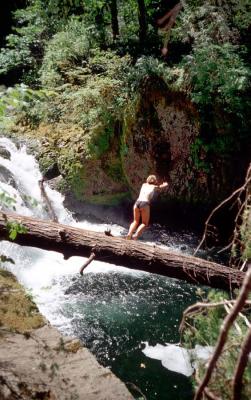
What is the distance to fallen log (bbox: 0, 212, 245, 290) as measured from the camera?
16.8ft

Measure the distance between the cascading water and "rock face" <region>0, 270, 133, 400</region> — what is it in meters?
1.33

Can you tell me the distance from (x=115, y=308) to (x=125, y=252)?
2611mm

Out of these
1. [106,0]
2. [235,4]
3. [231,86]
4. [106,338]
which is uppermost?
[106,0]

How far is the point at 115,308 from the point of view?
7566 mm

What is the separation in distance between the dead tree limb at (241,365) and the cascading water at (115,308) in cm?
368

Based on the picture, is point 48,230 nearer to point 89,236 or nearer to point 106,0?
point 89,236

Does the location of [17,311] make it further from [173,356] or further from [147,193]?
[147,193]

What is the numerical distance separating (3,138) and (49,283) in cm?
556

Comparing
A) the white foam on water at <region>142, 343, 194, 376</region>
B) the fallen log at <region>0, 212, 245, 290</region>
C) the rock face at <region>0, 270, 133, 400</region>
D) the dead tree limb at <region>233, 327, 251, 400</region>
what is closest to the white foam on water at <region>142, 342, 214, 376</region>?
the white foam on water at <region>142, 343, 194, 376</region>

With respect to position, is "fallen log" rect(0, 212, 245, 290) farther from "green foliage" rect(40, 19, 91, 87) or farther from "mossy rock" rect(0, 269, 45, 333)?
"green foliage" rect(40, 19, 91, 87)

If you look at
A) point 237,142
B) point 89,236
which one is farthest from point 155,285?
point 237,142

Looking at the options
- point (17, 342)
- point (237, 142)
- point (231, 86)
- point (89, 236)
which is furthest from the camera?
point (237, 142)

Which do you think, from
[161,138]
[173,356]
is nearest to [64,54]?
[161,138]

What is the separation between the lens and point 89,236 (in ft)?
18.0
